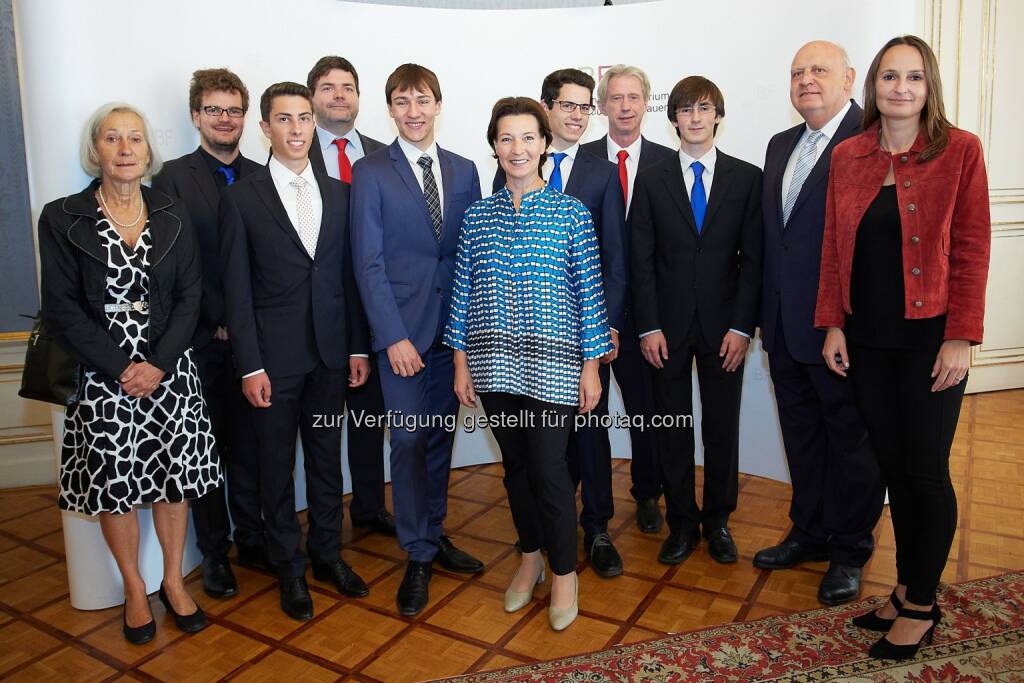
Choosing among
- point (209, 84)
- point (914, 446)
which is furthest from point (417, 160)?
point (914, 446)

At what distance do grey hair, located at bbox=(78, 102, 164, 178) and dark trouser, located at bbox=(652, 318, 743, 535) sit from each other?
6.26 ft

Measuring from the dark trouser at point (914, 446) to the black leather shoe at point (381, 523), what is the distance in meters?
2.01

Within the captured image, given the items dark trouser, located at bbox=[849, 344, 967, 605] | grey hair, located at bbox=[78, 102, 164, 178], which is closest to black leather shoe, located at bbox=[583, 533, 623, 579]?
dark trouser, located at bbox=[849, 344, 967, 605]

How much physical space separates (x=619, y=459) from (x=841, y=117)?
2.38 m

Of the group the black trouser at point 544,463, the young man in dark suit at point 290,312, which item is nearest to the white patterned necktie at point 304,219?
the young man in dark suit at point 290,312

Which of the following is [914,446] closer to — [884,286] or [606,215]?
[884,286]

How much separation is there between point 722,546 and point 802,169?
4.67ft

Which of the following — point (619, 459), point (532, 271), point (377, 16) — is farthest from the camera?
point (619, 459)

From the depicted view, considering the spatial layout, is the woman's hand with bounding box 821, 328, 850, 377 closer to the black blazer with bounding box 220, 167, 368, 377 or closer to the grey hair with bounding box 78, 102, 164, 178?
the black blazer with bounding box 220, 167, 368, 377

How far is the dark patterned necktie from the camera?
272 cm

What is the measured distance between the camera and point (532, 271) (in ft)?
7.87

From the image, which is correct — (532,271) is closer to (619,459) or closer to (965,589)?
(965,589)

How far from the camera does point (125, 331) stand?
246 cm

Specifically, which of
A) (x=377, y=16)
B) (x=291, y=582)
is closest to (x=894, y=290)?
(x=291, y=582)
